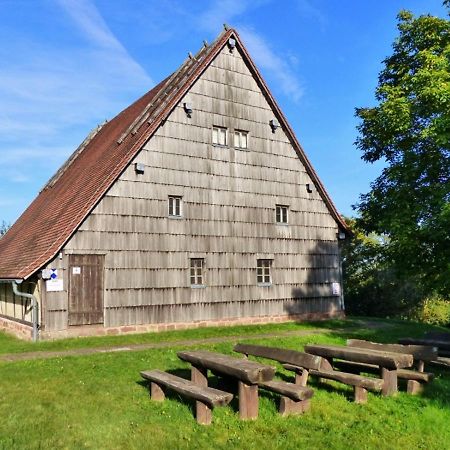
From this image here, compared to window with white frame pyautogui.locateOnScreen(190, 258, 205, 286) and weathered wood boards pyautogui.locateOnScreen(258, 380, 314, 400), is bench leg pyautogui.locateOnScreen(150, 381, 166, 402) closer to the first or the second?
weathered wood boards pyautogui.locateOnScreen(258, 380, 314, 400)

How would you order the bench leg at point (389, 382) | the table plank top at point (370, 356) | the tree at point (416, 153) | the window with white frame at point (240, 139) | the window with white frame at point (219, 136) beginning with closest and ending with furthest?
the table plank top at point (370, 356) < the bench leg at point (389, 382) < the tree at point (416, 153) < the window with white frame at point (219, 136) < the window with white frame at point (240, 139)

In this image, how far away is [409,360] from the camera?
307 inches

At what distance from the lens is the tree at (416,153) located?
14688mm

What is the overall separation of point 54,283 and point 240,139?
908 cm

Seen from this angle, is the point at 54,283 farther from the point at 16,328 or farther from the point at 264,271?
the point at 264,271

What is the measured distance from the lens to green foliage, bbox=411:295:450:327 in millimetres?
30656

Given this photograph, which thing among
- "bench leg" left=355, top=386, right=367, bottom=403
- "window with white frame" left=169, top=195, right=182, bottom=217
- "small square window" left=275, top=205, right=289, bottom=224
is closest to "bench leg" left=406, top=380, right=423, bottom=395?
"bench leg" left=355, top=386, right=367, bottom=403

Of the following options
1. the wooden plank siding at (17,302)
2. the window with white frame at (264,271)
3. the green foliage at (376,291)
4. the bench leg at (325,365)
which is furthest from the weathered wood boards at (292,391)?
the green foliage at (376,291)

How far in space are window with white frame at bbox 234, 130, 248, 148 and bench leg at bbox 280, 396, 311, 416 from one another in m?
13.6

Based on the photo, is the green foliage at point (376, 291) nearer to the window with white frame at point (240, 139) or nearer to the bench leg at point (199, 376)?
the window with white frame at point (240, 139)

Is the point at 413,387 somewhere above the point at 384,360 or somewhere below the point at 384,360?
below

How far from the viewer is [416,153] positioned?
1628cm

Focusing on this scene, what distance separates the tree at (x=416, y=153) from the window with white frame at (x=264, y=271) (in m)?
4.27

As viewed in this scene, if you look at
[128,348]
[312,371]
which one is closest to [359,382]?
[312,371]
